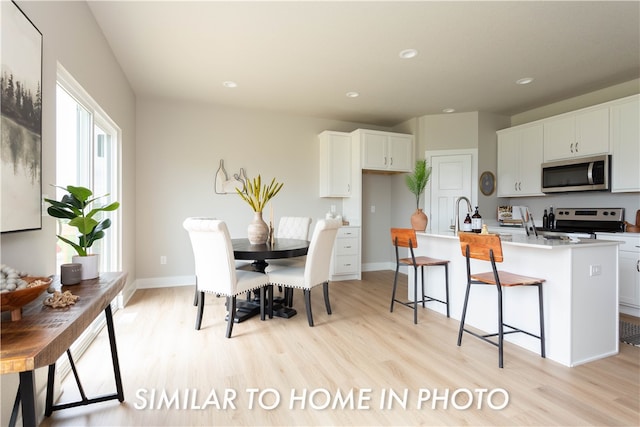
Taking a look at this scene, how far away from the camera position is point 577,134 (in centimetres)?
397

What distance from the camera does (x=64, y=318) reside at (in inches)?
41.6

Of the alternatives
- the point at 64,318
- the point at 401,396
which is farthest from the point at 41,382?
the point at 401,396

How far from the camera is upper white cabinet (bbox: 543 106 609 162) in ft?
12.3

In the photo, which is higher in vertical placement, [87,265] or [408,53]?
[408,53]

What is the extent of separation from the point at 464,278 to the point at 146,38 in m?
3.65

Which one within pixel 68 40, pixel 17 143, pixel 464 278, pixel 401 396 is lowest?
pixel 401 396

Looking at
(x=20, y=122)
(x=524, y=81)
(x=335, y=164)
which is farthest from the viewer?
(x=335, y=164)

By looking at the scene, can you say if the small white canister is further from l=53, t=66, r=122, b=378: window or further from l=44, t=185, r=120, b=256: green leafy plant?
l=53, t=66, r=122, b=378: window

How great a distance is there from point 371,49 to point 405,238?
185 cm

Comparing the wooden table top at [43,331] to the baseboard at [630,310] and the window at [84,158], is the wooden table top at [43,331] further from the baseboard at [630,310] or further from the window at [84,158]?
the baseboard at [630,310]

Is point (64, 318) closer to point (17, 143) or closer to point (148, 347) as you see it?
point (17, 143)

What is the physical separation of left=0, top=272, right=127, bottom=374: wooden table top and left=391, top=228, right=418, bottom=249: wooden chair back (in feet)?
8.39

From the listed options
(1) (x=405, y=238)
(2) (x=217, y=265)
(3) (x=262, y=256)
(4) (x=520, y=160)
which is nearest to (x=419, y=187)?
(1) (x=405, y=238)

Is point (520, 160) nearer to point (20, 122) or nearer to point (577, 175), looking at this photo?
point (577, 175)
